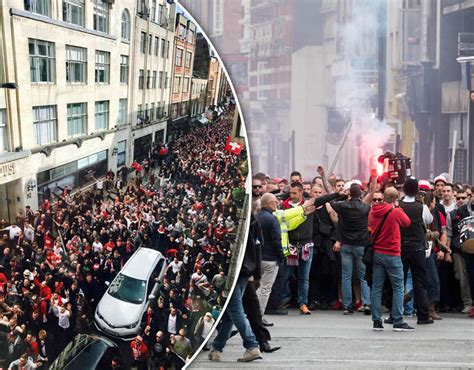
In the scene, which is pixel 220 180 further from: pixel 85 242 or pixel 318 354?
pixel 318 354

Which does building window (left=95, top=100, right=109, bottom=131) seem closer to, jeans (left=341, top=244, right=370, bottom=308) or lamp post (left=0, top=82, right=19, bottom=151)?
lamp post (left=0, top=82, right=19, bottom=151)

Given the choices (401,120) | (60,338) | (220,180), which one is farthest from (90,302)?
(401,120)

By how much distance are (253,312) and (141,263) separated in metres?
2.70

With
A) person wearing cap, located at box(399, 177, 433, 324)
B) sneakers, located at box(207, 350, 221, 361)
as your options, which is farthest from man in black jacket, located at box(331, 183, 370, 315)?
sneakers, located at box(207, 350, 221, 361)

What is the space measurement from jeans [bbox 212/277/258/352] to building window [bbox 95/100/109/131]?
83.8 inches

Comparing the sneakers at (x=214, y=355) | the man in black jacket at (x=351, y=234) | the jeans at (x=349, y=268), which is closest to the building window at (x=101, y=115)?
the sneakers at (x=214, y=355)

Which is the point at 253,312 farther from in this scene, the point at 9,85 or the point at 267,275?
the point at 9,85

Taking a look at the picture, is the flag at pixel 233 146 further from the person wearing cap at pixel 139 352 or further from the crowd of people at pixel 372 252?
the crowd of people at pixel 372 252

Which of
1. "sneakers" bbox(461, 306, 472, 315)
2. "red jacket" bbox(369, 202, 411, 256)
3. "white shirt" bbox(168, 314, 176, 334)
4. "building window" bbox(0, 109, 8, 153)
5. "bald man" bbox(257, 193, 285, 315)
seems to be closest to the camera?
"building window" bbox(0, 109, 8, 153)

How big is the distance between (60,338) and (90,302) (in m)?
0.10

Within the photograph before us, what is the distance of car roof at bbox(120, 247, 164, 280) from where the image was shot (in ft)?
7.60

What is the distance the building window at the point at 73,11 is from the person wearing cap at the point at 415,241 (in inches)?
170

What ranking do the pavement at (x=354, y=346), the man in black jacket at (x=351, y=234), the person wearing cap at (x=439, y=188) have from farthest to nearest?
1. the person wearing cap at (x=439, y=188)
2. the man in black jacket at (x=351, y=234)
3. the pavement at (x=354, y=346)

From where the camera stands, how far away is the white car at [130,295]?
2291 mm
